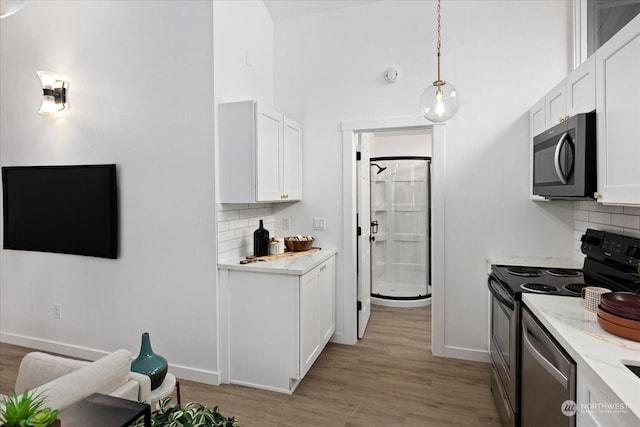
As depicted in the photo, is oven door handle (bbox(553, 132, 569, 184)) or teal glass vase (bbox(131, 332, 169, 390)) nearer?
teal glass vase (bbox(131, 332, 169, 390))

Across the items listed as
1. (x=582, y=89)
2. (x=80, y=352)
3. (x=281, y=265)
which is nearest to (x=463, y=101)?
(x=582, y=89)

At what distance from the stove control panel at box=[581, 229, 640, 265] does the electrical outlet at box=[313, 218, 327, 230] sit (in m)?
2.12

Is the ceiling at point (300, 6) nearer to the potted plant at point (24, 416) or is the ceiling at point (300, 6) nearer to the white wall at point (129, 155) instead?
the white wall at point (129, 155)

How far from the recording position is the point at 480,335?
10.3ft

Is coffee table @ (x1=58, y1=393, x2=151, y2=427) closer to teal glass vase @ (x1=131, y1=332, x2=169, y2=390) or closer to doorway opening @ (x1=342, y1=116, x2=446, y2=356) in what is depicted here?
teal glass vase @ (x1=131, y1=332, x2=169, y2=390)

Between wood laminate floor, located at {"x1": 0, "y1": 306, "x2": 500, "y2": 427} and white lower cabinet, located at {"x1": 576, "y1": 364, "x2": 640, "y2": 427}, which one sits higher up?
white lower cabinet, located at {"x1": 576, "y1": 364, "x2": 640, "y2": 427}

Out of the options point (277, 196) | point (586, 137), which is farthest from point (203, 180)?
point (586, 137)

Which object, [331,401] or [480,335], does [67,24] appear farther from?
[480,335]

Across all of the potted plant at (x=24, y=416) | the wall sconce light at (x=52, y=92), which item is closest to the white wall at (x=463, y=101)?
the wall sconce light at (x=52, y=92)

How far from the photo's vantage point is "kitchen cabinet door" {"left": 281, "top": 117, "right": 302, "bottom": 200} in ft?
10.6

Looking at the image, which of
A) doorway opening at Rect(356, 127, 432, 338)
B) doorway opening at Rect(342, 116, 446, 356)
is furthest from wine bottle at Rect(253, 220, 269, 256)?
doorway opening at Rect(356, 127, 432, 338)

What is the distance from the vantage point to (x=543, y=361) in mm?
1505

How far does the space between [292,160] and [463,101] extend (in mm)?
1654

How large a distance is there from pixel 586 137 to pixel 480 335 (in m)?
2.05
